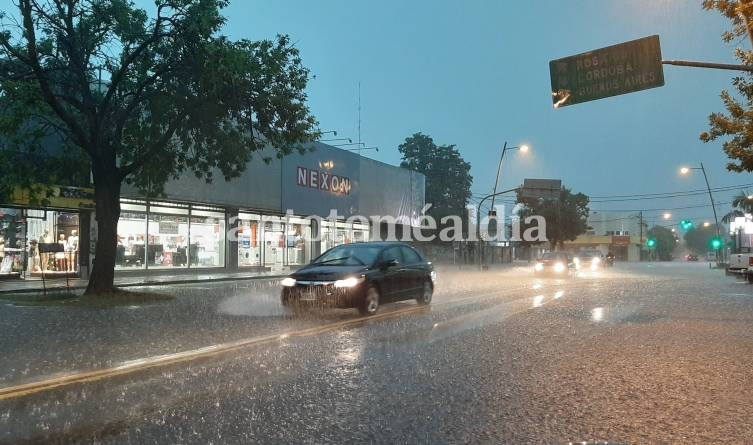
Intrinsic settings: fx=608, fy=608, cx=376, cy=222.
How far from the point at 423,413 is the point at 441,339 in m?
4.01

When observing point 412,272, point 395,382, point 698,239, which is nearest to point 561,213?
point 412,272

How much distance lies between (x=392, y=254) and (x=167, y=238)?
18.8 meters

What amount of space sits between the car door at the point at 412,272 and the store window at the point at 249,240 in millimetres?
20651

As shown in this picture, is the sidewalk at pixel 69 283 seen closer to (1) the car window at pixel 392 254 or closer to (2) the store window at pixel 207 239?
(2) the store window at pixel 207 239

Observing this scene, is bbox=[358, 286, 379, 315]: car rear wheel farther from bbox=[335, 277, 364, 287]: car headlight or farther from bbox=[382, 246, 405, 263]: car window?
bbox=[382, 246, 405, 263]: car window

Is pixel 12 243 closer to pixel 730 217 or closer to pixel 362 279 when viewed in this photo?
pixel 362 279

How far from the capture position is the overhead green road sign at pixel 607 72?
1282 centimetres

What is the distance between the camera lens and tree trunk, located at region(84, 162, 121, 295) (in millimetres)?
15695

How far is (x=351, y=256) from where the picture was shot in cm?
1262

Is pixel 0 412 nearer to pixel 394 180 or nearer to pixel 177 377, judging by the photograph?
pixel 177 377

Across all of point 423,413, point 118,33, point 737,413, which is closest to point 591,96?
point 737,413

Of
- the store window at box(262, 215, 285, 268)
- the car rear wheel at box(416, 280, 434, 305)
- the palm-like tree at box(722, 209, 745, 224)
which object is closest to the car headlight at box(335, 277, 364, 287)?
the car rear wheel at box(416, 280, 434, 305)

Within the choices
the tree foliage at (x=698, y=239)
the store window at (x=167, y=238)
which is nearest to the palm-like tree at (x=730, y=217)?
the store window at (x=167, y=238)

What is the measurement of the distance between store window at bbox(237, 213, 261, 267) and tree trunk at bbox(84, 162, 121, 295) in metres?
17.1
